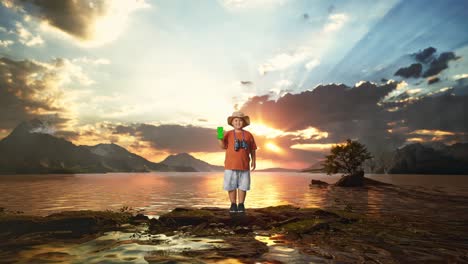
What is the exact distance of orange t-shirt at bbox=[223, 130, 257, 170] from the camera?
476 inches

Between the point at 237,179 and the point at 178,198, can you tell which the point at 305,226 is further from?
the point at 178,198

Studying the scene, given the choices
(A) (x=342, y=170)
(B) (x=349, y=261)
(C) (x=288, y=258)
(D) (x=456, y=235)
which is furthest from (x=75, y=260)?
(A) (x=342, y=170)

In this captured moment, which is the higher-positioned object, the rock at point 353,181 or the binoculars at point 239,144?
the binoculars at point 239,144

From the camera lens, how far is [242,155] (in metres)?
12.2

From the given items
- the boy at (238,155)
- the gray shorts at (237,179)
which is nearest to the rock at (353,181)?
the boy at (238,155)

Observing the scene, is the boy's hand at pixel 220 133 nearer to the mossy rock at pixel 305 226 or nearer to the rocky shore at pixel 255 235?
the rocky shore at pixel 255 235

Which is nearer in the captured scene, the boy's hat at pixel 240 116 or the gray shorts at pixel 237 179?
the gray shorts at pixel 237 179

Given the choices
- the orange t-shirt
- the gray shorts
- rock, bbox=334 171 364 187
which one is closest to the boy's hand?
the orange t-shirt

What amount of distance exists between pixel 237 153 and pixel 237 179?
107 cm

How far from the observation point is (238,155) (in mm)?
12141

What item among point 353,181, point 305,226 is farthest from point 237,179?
point 353,181

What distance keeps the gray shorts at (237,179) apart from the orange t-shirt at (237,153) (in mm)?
221

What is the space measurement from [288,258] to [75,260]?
16.0 feet

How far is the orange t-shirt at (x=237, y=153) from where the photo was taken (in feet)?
39.7
